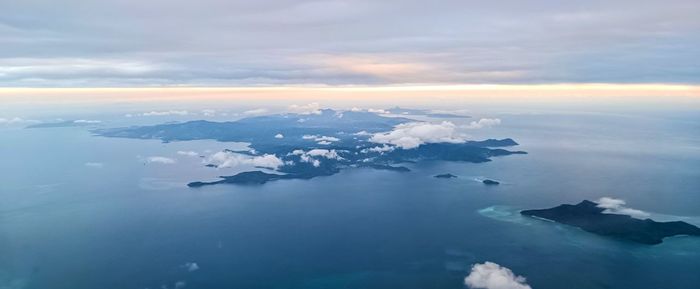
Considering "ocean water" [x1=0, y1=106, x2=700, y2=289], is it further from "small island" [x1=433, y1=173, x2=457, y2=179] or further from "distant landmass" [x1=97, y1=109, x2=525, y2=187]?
"distant landmass" [x1=97, y1=109, x2=525, y2=187]

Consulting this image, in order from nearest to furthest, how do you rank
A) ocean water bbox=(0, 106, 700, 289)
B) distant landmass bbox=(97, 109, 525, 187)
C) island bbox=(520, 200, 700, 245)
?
ocean water bbox=(0, 106, 700, 289) → island bbox=(520, 200, 700, 245) → distant landmass bbox=(97, 109, 525, 187)

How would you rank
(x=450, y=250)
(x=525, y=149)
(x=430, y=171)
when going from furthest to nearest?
1. (x=525, y=149)
2. (x=430, y=171)
3. (x=450, y=250)

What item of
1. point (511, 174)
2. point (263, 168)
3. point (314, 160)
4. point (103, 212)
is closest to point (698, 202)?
point (511, 174)

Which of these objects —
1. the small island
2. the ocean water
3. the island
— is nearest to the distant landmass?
the ocean water

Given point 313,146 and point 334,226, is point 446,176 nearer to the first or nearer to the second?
point 334,226

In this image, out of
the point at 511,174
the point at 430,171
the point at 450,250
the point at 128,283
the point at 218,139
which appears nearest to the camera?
the point at 128,283

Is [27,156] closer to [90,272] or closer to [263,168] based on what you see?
[263,168]
